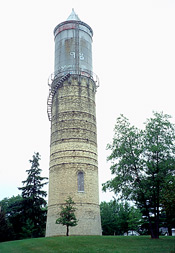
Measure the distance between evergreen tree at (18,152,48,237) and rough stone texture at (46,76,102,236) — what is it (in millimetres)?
5984

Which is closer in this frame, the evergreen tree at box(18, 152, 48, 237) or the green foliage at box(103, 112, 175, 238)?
the green foliage at box(103, 112, 175, 238)

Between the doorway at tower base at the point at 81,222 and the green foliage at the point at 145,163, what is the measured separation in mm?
5052

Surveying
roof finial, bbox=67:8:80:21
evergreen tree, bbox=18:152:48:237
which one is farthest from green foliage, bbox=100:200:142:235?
roof finial, bbox=67:8:80:21

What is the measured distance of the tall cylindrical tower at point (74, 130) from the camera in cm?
2768

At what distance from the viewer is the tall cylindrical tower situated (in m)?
27.7

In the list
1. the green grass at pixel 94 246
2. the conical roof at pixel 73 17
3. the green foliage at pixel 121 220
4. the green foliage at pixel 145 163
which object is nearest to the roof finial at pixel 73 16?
the conical roof at pixel 73 17

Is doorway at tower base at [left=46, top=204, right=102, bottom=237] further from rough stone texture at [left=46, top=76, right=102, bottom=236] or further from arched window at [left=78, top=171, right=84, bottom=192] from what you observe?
arched window at [left=78, top=171, right=84, bottom=192]

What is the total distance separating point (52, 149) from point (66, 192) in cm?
501

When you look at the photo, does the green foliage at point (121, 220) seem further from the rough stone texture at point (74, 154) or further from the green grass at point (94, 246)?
the green grass at point (94, 246)

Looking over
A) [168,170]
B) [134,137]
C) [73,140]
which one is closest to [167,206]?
[168,170]

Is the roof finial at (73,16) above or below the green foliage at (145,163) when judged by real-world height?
above

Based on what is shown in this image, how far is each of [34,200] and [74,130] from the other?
11.2m

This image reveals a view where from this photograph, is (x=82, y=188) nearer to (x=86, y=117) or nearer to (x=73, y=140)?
(x=73, y=140)

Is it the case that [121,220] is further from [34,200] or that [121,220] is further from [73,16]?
[73,16]
